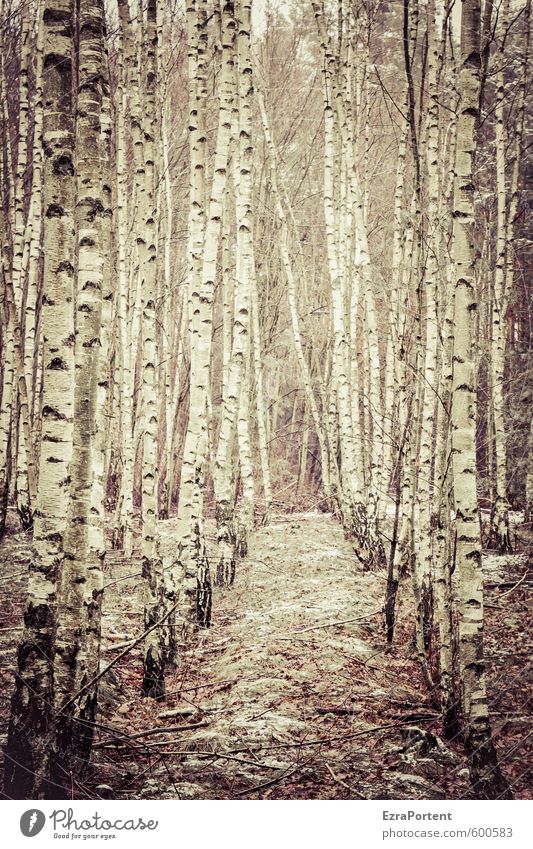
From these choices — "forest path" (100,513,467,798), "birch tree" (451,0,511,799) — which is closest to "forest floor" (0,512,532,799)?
"forest path" (100,513,467,798)

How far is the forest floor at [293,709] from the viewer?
297 cm

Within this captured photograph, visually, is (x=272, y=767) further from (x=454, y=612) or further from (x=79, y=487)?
(x=79, y=487)

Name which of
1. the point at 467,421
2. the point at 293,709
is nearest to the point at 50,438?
the point at 467,421

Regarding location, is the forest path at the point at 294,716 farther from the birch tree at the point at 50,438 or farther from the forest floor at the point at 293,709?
the birch tree at the point at 50,438

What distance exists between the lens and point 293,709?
3.49m

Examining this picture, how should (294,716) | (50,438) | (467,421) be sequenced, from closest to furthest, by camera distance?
(50,438) → (467,421) → (294,716)

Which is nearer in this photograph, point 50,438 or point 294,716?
Result: point 50,438

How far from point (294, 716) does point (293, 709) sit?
2.5 inches

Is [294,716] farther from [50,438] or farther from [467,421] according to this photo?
Answer: [50,438]

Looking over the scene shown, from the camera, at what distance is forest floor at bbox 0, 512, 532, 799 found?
2975mm

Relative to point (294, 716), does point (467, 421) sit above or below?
above

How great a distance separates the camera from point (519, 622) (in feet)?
15.6

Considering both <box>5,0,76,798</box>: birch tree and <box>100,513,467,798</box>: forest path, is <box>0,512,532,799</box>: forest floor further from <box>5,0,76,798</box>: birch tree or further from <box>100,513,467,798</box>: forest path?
<box>5,0,76,798</box>: birch tree

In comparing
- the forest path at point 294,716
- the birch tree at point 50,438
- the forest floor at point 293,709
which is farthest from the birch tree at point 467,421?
the birch tree at point 50,438
